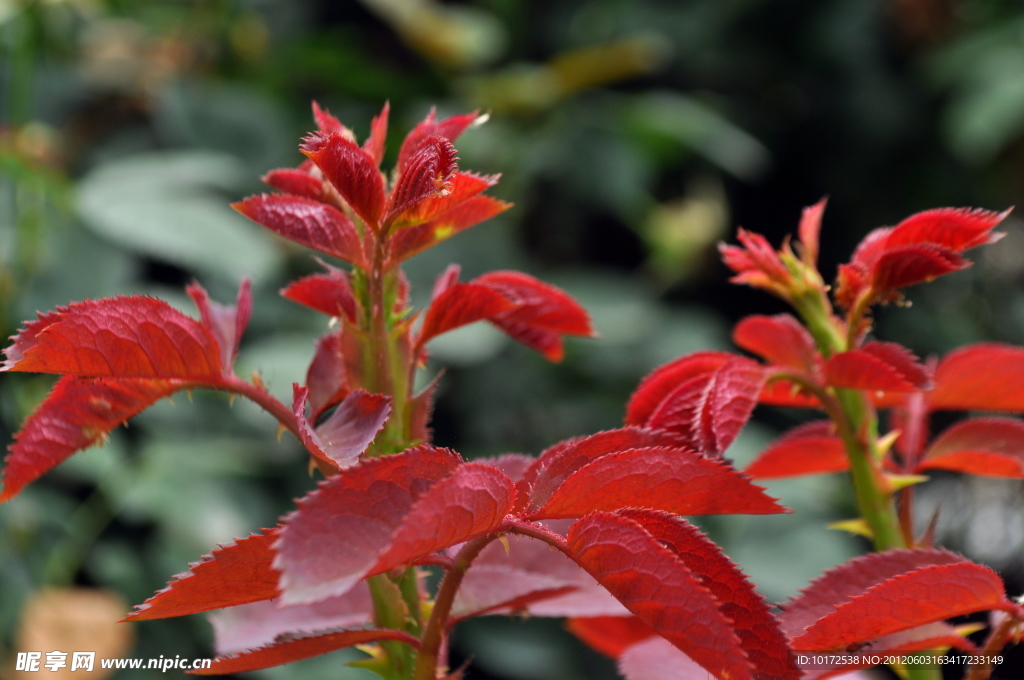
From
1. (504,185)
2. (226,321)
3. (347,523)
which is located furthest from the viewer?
(504,185)

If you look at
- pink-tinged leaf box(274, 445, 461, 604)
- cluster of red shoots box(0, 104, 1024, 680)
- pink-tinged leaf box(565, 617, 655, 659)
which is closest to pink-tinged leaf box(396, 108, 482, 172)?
cluster of red shoots box(0, 104, 1024, 680)

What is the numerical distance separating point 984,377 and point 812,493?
87 centimetres

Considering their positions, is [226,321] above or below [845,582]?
above

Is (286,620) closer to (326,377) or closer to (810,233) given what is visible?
(326,377)

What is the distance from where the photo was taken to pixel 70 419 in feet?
0.90

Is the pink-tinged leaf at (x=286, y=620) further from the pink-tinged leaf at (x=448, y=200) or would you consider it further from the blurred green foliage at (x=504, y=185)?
the blurred green foliage at (x=504, y=185)

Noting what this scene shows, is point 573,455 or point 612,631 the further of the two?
point 612,631

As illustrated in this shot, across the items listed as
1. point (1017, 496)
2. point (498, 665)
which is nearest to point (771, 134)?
point (1017, 496)

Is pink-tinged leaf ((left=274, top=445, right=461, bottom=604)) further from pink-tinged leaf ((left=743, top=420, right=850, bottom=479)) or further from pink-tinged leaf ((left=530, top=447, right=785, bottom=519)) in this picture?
pink-tinged leaf ((left=743, top=420, right=850, bottom=479))

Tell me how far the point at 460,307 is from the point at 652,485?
0.29 ft

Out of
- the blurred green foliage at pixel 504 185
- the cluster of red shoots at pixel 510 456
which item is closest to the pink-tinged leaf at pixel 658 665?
the cluster of red shoots at pixel 510 456

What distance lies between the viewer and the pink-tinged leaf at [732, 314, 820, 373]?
324mm

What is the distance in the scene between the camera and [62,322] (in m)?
0.25

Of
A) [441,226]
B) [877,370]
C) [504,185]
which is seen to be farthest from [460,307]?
[504,185]
